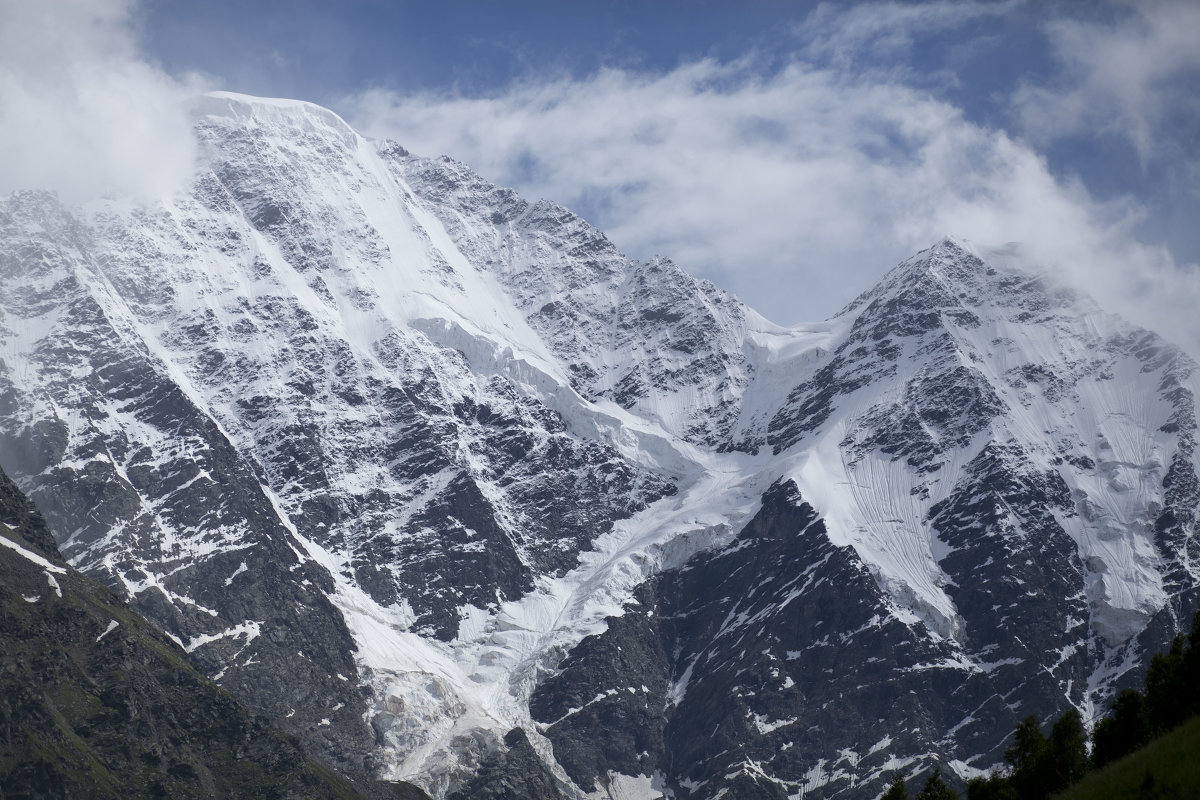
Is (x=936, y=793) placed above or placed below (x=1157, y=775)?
below

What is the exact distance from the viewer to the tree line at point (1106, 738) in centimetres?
11412

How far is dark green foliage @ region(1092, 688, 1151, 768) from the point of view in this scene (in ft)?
376

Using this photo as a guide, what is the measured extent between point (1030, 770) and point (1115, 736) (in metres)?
13.5

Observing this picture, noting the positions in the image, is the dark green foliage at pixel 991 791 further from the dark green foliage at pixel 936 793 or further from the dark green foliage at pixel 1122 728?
the dark green foliage at pixel 1122 728

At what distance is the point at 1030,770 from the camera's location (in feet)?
426

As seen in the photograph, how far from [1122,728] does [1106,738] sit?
7.01 feet

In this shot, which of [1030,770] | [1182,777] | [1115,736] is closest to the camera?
[1182,777]

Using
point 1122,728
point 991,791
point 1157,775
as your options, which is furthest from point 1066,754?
point 1157,775

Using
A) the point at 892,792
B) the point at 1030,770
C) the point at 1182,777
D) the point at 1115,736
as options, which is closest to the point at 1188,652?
the point at 1115,736

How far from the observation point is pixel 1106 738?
393ft

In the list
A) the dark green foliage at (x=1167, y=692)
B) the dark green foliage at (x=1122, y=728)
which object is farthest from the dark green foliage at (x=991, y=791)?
the dark green foliage at (x=1167, y=692)

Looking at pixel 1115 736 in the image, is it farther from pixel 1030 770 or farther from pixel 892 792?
pixel 892 792

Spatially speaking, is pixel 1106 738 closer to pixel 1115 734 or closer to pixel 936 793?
pixel 1115 734

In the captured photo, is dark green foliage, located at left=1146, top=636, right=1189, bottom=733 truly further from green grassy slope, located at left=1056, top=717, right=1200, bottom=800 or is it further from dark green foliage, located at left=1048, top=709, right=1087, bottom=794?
green grassy slope, located at left=1056, top=717, right=1200, bottom=800
